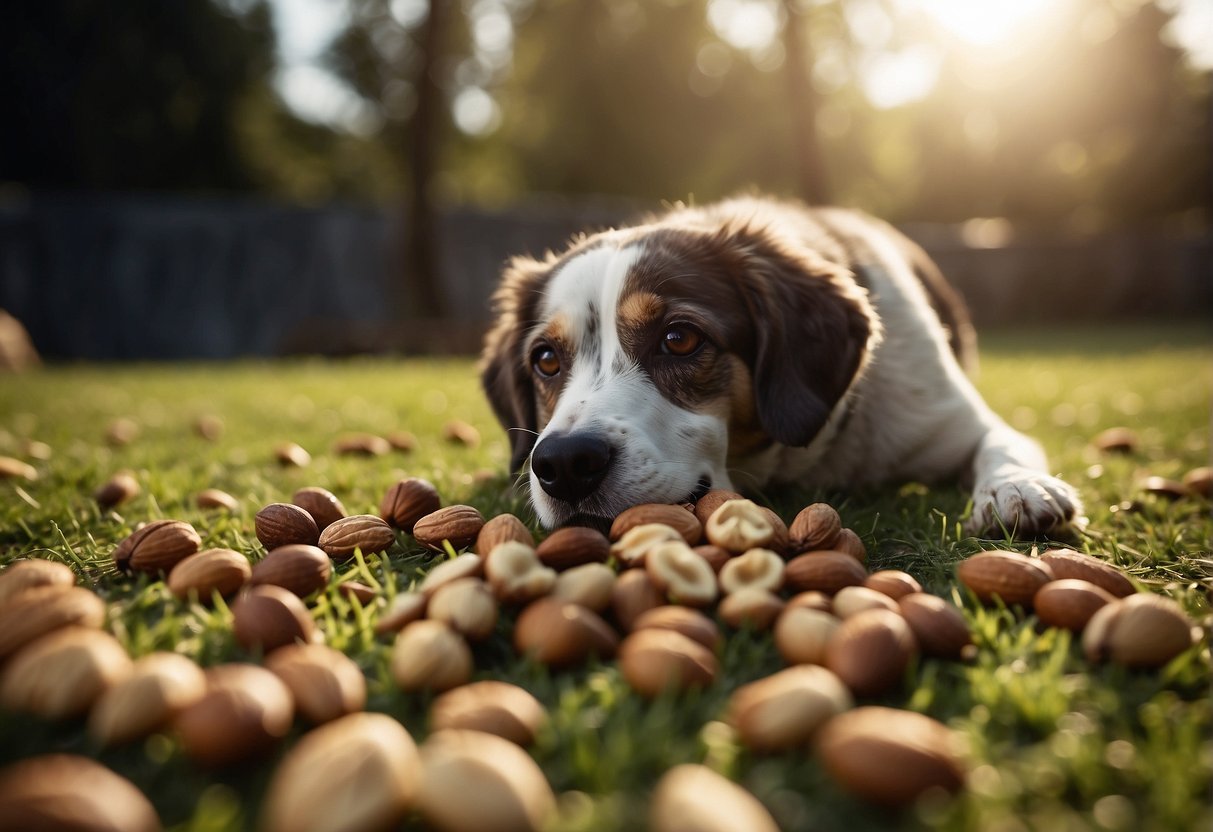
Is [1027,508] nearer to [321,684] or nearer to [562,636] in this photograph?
[562,636]

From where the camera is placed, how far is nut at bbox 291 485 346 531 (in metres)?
Result: 2.56

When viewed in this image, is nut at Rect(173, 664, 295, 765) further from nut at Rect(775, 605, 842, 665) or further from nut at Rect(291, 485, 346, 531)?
nut at Rect(291, 485, 346, 531)

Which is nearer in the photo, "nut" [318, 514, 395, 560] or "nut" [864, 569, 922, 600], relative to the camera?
"nut" [864, 569, 922, 600]

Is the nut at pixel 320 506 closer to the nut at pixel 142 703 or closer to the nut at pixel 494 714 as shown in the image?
the nut at pixel 142 703

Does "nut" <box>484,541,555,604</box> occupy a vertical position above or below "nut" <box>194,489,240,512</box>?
above

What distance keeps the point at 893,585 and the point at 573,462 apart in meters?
0.94

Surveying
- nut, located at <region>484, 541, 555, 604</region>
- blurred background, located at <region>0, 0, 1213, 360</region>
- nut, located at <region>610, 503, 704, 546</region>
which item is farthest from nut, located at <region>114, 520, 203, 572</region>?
blurred background, located at <region>0, 0, 1213, 360</region>

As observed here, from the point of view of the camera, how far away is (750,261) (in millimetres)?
3064

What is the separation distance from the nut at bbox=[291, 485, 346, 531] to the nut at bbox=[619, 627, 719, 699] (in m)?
1.36

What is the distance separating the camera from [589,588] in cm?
179

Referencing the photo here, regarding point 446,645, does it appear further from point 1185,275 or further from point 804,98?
point 1185,275

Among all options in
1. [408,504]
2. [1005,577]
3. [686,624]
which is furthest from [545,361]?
[1005,577]

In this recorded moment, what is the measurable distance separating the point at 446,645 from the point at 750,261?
199 centimetres

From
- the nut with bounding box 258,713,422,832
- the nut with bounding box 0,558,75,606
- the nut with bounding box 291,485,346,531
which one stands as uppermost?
the nut with bounding box 258,713,422,832
